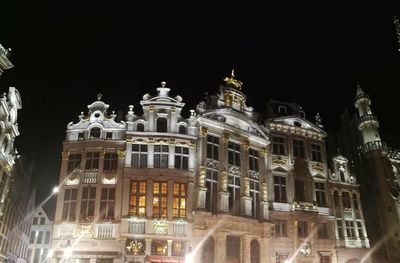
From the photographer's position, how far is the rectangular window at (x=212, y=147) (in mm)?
35875

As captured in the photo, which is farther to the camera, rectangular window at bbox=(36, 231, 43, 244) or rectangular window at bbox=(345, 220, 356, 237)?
rectangular window at bbox=(36, 231, 43, 244)

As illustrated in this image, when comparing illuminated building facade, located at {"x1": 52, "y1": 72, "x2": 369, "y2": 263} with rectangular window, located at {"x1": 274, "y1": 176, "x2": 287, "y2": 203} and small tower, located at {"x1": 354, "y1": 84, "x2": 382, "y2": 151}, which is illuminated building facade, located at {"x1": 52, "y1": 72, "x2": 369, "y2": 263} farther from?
small tower, located at {"x1": 354, "y1": 84, "x2": 382, "y2": 151}

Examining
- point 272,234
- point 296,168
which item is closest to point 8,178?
point 272,234

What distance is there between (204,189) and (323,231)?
1310 cm

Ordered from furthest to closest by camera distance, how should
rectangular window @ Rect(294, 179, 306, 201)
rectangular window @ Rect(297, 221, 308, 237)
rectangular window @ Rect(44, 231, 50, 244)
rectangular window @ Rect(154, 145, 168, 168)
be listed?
rectangular window @ Rect(44, 231, 50, 244), rectangular window @ Rect(294, 179, 306, 201), rectangular window @ Rect(297, 221, 308, 237), rectangular window @ Rect(154, 145, 168, 168)

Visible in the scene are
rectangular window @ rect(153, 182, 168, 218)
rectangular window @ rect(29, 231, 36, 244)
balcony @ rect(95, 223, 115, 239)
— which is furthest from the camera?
rectangular window @ rect(29, 231, 36, 244)

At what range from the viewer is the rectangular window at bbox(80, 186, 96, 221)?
102 feet

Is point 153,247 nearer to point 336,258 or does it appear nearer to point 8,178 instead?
point 8,178

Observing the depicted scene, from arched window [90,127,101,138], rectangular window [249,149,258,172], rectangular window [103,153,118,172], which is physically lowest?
rectangular window [103,153,118,172]

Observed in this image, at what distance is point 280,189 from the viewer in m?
38.9

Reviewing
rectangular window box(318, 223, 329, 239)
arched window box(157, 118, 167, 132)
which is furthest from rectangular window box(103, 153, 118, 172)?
rectangular window box(318, 223, 329, 239)

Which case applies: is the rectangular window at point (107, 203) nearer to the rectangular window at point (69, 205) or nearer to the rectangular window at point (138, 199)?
the rectangular window at point (138, 199)

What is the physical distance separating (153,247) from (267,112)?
18.9 meters

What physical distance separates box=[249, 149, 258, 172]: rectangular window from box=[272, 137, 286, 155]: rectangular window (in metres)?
2.55
